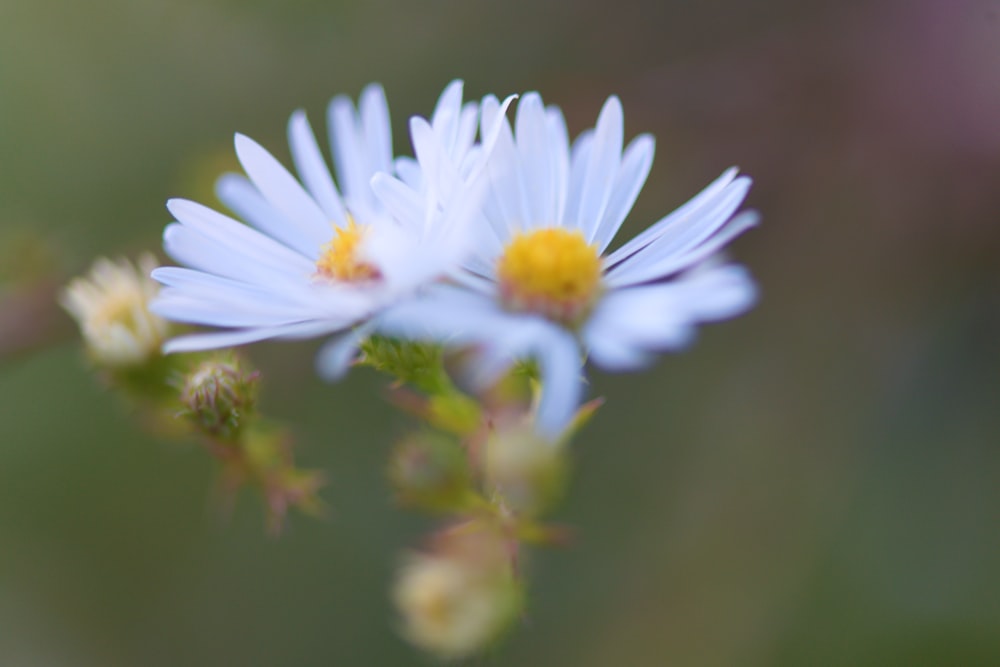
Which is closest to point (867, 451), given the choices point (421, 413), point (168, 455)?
point (421, 413)

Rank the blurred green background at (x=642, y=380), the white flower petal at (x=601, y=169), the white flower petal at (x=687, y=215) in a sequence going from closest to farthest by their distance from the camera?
the white flower petal at (x=687, y=215) → the white flower petal at (x=601, y=169) → the blurred green background at (x=642, y=380)

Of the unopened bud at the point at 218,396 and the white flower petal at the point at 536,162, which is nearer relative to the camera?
the white flower petal at the point at 536,162

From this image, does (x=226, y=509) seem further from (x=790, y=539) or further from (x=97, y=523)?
(x=790, y=539)

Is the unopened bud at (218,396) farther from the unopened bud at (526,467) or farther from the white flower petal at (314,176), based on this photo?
the unopened bud at (526,467)

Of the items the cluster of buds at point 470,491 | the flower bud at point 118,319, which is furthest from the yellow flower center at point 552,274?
the flower bud at point 118,319

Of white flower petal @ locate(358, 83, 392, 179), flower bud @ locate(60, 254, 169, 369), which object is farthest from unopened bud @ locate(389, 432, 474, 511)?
flower bud @ locate(60, 254, 169, 369)

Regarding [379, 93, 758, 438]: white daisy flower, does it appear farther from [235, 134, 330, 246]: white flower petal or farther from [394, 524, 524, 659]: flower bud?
[394, 524, 524, 659]: flower bud
